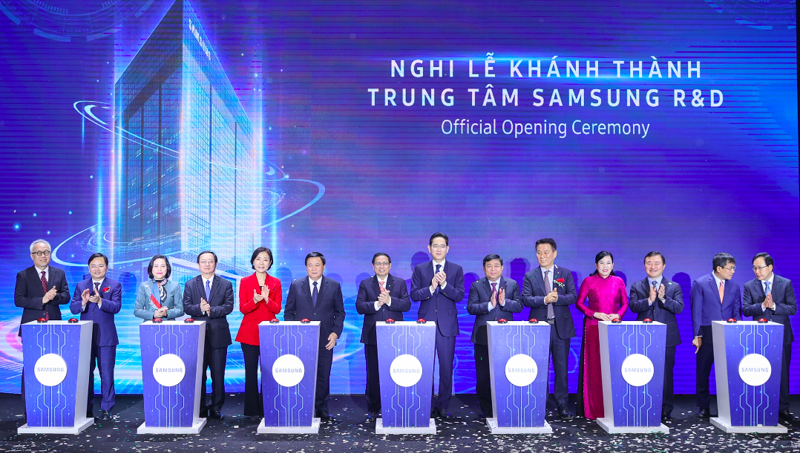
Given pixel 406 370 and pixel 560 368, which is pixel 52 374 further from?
pixel 560 368

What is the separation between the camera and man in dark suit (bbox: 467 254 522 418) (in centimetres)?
502

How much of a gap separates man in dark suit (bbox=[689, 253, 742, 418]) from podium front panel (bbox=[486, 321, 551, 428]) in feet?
5.22

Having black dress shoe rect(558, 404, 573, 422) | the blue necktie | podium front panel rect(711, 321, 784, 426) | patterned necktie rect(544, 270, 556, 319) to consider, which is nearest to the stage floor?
black dress shoe rect(558, 404, 573, 422)

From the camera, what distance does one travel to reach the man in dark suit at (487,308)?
5.02 meters

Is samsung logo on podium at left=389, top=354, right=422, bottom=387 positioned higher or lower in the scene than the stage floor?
higher

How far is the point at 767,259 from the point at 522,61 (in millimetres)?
2982

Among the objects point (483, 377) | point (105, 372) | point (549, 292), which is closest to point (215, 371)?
point (105, 372)

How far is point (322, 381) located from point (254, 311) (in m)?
0.82

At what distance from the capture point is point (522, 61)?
20.3 feet

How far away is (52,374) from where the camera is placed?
440 centimetres

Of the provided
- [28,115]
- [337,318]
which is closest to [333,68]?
[337,318]

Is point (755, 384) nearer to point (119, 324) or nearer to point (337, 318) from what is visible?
point (337, 318)

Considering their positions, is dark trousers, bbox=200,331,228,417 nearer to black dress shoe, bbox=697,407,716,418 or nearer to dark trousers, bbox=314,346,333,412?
dark trousers, bbox=314,346,333,412

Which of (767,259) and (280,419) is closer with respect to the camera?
(280,419)
